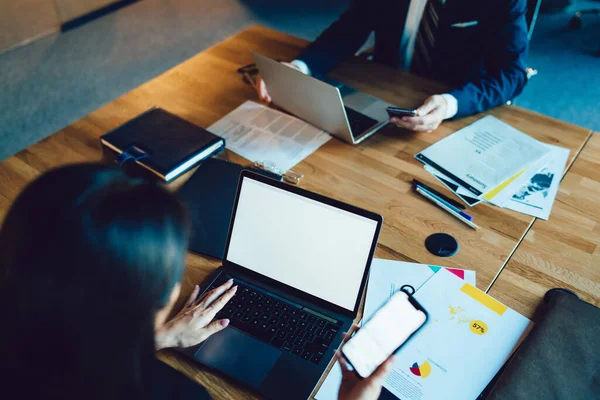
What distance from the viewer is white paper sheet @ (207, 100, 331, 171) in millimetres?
1348

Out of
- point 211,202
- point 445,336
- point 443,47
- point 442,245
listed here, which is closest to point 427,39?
point 443,47

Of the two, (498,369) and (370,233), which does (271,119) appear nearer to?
(370,233)

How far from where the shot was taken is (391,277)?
40.3 inches

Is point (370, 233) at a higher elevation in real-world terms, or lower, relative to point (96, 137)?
higher

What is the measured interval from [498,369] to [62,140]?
1.31m

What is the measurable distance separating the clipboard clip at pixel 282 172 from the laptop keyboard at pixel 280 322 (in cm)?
35

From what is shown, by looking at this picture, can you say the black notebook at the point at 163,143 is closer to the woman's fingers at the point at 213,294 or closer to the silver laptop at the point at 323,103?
the silver laptop at the point at 323,103

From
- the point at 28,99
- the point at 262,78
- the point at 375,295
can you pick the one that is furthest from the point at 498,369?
the point at 28,99

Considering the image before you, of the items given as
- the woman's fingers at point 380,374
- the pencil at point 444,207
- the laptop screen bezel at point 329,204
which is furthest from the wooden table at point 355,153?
the woman's fingers at point 380,374

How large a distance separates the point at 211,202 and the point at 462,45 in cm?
109

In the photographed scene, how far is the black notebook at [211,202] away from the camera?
43.4 inches

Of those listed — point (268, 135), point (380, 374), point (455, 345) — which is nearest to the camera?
point (380, 374)

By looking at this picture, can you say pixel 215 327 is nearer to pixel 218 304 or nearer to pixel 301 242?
pixel 218 304

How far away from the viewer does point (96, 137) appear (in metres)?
1.45
